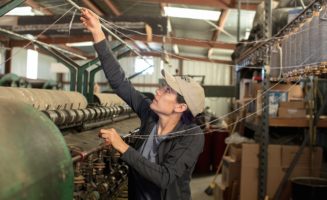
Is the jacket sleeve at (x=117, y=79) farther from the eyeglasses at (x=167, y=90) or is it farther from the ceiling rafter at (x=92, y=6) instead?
the ceiling rafter at (x=92, y=6)

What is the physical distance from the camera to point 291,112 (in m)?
3.92

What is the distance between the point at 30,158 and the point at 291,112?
3.29 meters

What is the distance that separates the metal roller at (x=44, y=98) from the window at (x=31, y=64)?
34.3 feet

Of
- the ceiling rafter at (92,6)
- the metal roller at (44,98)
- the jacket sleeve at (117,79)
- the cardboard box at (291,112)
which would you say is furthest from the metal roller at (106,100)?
the ceiling rafter at (92,6)

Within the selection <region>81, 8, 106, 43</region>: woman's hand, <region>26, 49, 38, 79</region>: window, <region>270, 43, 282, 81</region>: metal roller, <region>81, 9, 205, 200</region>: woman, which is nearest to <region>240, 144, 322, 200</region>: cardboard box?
<region>270, 43, 282, 81</region>: metal roller

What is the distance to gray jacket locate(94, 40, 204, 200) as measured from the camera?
1.51 metres

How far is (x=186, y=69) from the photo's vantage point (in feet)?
49.6

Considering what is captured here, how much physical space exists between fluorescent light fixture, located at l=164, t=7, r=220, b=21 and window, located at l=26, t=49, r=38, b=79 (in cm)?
683

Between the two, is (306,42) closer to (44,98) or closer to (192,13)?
(44,98)

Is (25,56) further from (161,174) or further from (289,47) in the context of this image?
(161,174)

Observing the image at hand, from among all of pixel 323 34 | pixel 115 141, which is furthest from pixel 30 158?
pixel 323 34

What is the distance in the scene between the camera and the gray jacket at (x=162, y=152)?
4.94 ft

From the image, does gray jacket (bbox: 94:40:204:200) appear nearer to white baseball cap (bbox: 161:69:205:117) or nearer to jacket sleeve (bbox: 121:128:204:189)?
jacket sleeve (bbox: 121:128:204:189)

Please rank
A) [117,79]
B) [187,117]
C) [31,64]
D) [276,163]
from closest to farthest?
[187,117]
[117,79]
[276,163]
[31,64]
